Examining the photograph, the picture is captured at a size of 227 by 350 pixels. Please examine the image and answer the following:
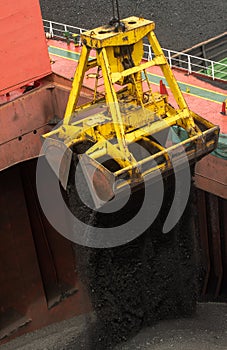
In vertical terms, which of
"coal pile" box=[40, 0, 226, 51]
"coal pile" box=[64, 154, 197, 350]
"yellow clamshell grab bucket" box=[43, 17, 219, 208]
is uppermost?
"yellow clamshell grab bucket" box=[43, 17, 219, 208]

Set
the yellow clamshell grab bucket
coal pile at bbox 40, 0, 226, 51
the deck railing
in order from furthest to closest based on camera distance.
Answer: coal pile at bbox 40, 0, 226, 51 → the deck railing → the yellow clamshell grab bucket

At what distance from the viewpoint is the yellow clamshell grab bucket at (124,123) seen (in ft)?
46.3

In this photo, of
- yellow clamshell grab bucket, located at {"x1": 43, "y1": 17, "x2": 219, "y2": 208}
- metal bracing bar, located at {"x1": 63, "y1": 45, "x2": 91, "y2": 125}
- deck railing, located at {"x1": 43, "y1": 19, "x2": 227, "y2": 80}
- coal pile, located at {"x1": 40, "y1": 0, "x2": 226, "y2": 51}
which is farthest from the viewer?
coal pile, located at {"x1": 40, "y1": 0, "x2": 226, "y2": 51}

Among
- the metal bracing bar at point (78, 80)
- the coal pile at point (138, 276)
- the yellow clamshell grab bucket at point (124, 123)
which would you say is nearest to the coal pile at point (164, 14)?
the coal pile at point (138, 276)

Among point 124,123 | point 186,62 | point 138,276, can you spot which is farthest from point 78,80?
point 186,62

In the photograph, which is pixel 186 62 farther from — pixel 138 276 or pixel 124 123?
pixel 138 276

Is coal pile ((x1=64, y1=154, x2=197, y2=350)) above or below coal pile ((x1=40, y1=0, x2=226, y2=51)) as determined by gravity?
below

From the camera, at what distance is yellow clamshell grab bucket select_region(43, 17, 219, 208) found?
14117mm

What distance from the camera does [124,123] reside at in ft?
49.7

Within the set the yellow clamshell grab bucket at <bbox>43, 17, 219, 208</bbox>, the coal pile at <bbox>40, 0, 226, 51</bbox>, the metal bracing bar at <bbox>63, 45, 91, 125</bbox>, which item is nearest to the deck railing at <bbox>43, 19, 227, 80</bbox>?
the yellow clamshell grab bucket at <bbox>43, 17, 219, 208</bbox>

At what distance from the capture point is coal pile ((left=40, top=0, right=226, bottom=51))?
3603cm

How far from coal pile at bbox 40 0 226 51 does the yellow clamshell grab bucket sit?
20.5m

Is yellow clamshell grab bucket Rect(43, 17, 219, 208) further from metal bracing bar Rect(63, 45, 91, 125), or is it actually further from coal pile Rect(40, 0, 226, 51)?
coal pile Rect(40, 0, 226, 51)

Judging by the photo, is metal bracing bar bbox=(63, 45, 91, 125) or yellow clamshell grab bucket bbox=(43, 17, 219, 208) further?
metal bracing bar bbox=(63, 45, 91, 125)
